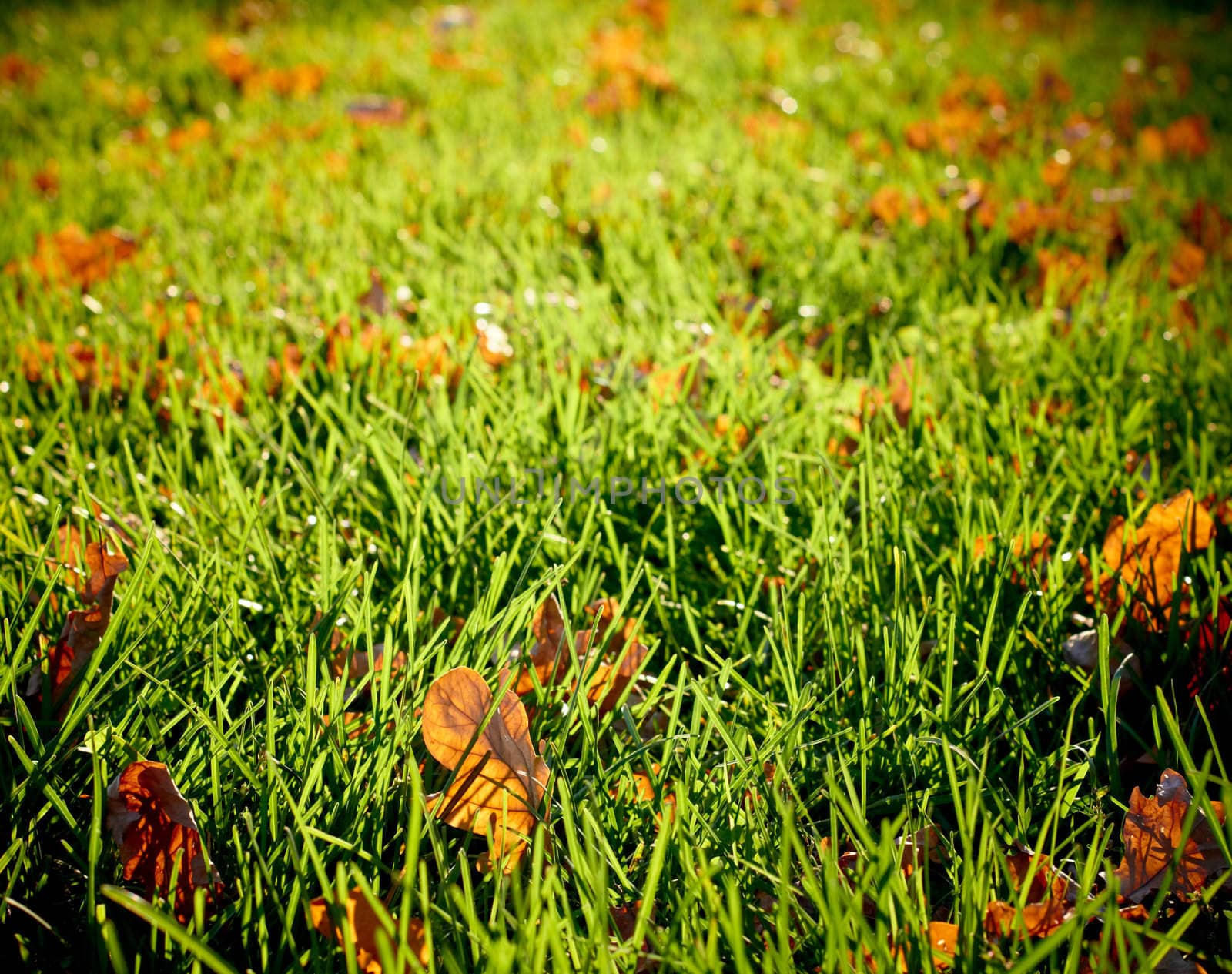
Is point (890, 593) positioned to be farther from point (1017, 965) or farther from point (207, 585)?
point (207, 585)

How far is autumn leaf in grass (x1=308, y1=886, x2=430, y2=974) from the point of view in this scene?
745 millimetres

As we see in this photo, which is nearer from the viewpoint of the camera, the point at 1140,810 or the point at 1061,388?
the point at 1140,810

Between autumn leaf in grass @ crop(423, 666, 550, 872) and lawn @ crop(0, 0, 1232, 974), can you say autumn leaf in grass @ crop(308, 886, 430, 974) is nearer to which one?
lawn @ crop(0, 0, 1232, 974)

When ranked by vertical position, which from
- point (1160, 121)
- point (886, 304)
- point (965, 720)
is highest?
point (1160, 121)

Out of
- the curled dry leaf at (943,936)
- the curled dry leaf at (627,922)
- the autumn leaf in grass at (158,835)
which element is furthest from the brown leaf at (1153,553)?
the autumn leaf in grass at (158,835)

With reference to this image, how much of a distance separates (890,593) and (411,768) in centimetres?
75

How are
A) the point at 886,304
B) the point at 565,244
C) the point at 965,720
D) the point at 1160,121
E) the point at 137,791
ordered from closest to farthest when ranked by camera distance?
1. the point at 137,791
2. the point at 965,720
3. the point at 886,304
4. the point at 565,244
5. the point at 1160,121

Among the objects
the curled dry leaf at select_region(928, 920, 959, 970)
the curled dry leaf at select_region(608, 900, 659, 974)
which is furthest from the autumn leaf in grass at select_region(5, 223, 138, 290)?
the curled dry leaf at select_region(928, 920, 959, 970)

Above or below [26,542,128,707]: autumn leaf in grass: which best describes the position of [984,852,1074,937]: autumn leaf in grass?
below

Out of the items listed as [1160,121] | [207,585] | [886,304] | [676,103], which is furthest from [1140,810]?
[1160,121]

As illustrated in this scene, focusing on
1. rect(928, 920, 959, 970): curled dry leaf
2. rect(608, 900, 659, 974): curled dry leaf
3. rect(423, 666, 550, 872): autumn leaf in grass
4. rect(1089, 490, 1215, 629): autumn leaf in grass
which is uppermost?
rect(1089, 490, 1215, 629): autumn leaf in grass

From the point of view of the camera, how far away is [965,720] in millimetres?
1062

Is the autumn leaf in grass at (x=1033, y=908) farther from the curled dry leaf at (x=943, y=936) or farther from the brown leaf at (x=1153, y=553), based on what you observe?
the brown leaf at (x=1153, y=553)

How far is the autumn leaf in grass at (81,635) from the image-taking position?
3.41 feet
